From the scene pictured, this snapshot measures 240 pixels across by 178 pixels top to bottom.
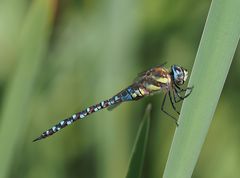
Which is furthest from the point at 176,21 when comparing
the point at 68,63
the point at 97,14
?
the point at 68,63

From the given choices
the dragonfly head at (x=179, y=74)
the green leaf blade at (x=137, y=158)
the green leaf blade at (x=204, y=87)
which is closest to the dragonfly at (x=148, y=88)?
the dragonfly head at (x=179, y=74)

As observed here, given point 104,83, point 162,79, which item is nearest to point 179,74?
point 162,79

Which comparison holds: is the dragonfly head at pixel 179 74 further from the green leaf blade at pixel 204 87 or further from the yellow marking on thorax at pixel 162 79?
the green leaf blade at pixel 204 87

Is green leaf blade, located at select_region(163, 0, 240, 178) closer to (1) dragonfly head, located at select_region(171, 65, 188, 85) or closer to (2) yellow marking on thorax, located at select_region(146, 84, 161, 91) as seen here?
(1) dragonfly head, located at select_region(171, 65, 188, 85)

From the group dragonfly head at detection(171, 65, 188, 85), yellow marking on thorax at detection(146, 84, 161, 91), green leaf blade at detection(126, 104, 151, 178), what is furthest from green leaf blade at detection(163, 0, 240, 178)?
yellow marking on thorax at detection(146, 84, 161, 91)

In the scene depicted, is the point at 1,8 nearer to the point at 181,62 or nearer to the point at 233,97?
the point at 181,62
